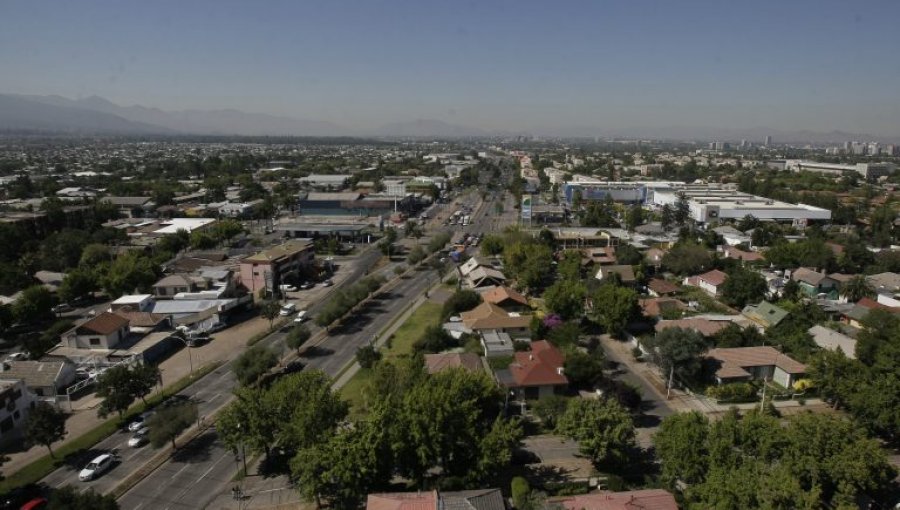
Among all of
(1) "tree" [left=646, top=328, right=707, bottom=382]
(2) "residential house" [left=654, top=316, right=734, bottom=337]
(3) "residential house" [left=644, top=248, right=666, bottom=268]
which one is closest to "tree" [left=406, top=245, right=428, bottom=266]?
(3) "residential house" [left=644, top=248, right=666, bottom=268]

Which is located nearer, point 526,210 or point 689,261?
point 689,261

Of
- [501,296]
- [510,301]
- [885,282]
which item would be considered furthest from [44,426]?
[885,282]

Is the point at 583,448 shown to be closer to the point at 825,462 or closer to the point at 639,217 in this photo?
the point at 825,462

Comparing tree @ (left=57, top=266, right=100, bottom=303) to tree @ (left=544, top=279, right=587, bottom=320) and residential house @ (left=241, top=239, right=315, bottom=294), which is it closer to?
residential house @ (left=241, top=239, right=315, bottom=294)

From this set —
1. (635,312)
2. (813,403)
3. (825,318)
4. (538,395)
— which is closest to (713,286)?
(825,318)

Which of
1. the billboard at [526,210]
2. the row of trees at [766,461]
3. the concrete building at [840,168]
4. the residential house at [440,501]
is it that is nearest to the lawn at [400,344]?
the residential house at [440,501]

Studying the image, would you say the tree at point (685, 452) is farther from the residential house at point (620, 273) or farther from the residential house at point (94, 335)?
the residential house at point (94, 335)

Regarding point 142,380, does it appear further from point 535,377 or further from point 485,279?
point 485,279
